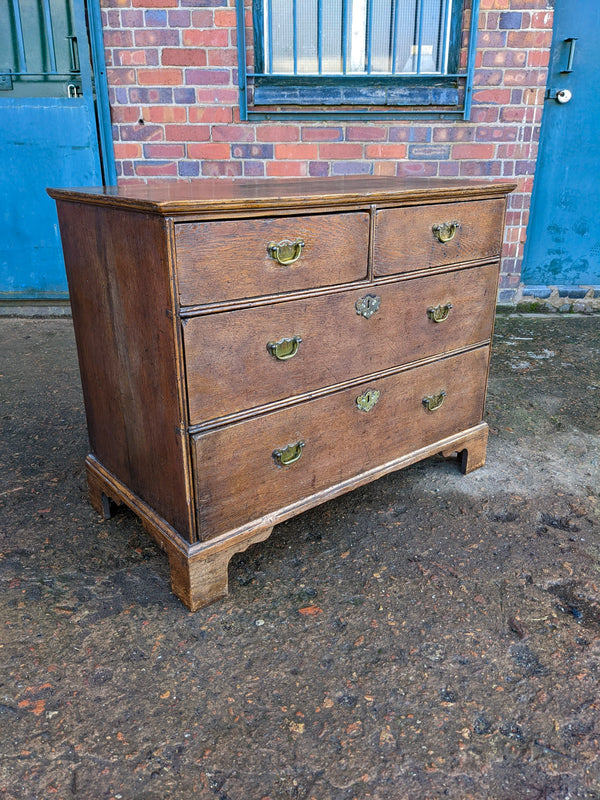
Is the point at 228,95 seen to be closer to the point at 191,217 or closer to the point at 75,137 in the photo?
the point at 75,137

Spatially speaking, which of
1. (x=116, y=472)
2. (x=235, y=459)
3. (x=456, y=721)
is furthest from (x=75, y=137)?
(x=456, y=721)

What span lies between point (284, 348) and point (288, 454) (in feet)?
1.08

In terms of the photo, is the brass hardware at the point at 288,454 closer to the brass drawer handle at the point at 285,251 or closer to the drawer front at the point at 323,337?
the drawer front at the point at 323,337

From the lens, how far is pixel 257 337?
1690 mm

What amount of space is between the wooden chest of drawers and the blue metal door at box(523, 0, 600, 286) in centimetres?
245

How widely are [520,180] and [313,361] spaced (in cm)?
304

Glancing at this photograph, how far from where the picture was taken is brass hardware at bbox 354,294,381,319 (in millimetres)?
1899

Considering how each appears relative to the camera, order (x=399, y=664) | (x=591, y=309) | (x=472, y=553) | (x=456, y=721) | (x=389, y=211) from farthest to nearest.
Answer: (x=591, y=309) → (x=472, y=553) → (x=389, y=211) → (x=399, y=664) → (x=456, y=721)

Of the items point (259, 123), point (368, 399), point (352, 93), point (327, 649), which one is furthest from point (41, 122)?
point (327, 649)

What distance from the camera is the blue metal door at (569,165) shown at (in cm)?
400

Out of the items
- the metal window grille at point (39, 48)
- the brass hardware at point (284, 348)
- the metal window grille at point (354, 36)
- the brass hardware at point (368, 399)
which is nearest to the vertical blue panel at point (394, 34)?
the metal window grille at point (354, 36)

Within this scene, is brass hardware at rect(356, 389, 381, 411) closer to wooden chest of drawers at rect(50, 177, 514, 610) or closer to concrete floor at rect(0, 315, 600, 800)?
wooden chest of drawers at rect(50, 177, 514, 610)

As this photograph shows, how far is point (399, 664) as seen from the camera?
1586 mm

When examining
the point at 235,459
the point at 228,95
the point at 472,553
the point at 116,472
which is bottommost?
the point at 472,553
